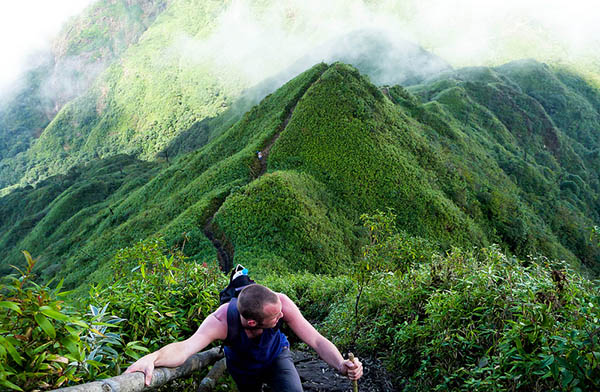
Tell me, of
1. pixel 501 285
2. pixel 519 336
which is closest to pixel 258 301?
pixel 519 336

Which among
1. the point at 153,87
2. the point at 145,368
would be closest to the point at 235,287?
the point at 145,368

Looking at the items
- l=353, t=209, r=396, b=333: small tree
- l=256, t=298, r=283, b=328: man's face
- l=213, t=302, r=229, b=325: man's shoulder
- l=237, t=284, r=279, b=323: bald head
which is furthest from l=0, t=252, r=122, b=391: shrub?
l=353, t=209, r=396, b=333: small tree

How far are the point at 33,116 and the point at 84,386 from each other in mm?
238957

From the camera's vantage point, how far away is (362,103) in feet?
124

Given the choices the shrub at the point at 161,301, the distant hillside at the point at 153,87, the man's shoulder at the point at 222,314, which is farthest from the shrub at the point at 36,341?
the distant hillside at the point at 153,87

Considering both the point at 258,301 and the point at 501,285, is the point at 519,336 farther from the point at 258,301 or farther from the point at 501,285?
the point at 258,301

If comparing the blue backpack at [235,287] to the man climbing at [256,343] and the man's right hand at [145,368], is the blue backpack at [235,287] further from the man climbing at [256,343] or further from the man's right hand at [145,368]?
the man's right hand at [145,368]

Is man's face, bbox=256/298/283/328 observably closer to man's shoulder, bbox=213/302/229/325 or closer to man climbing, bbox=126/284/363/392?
man climbing, bbox=126/284/363/392

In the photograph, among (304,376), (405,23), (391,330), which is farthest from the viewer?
(405,23)

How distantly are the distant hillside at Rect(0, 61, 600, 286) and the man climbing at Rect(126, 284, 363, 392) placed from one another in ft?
57.1

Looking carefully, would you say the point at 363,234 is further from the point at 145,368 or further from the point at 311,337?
the point at 145,368

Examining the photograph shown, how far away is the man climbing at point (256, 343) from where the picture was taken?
3.14 m

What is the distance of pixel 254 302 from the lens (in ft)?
10.3

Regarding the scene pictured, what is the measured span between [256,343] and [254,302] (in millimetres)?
542
